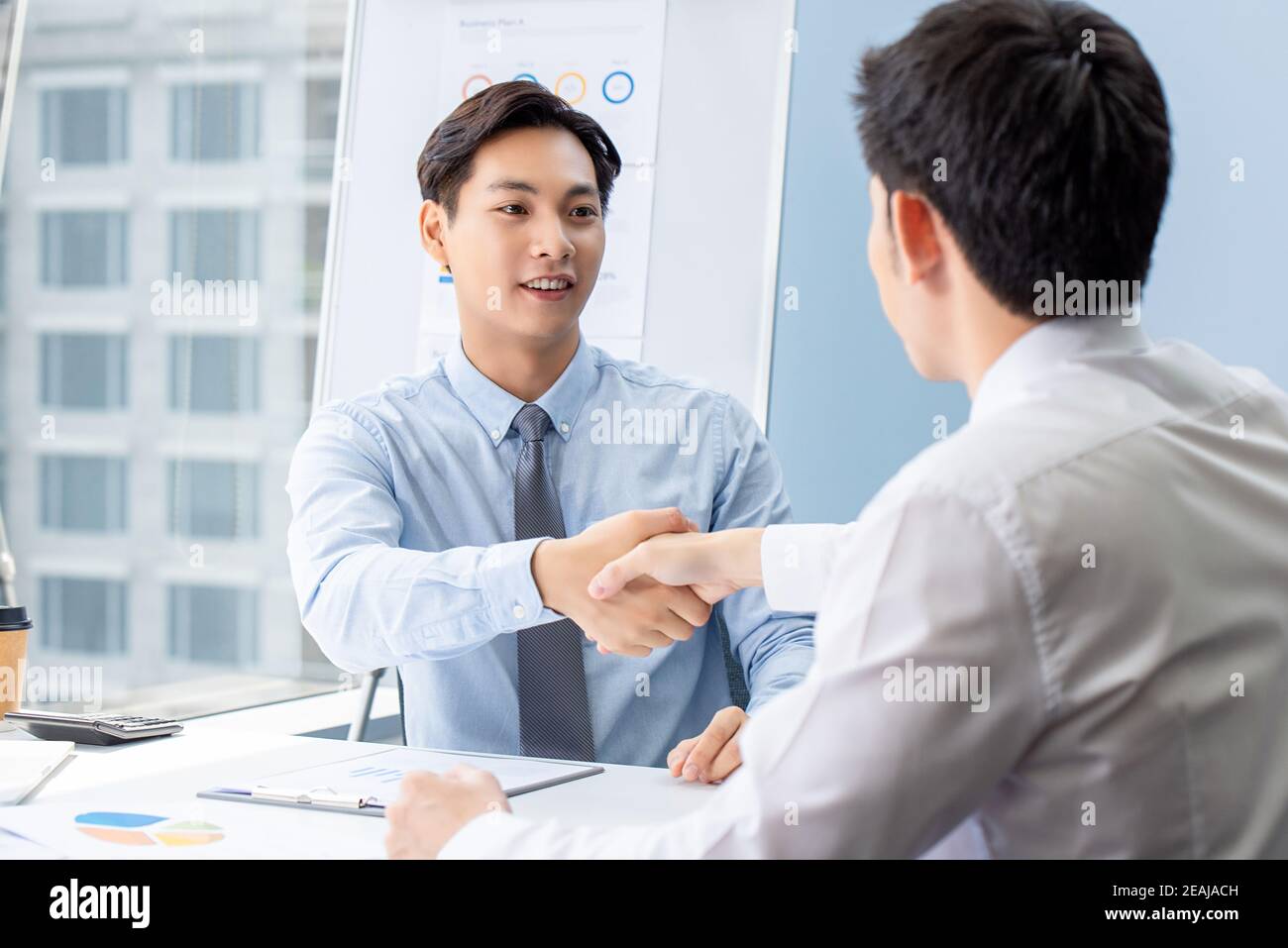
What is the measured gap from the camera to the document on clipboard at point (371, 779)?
125 centimetres

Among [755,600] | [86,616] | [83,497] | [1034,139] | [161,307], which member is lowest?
[86,616]

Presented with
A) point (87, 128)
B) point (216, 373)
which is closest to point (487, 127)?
point (216, 373)

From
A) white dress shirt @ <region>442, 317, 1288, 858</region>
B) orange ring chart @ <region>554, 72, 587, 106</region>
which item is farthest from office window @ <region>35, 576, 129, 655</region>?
white dress shirt @ <region>442, 317, 1288, 858</region>

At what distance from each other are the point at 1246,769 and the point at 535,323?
1.37 meters

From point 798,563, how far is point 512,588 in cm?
36

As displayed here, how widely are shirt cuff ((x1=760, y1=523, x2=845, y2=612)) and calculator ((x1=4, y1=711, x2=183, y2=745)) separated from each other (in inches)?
34.3

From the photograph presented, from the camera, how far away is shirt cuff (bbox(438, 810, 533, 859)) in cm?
92

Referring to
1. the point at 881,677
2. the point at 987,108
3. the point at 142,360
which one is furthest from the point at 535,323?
the point at 142,360

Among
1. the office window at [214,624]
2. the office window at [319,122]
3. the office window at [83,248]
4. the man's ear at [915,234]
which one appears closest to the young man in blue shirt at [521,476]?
the man's ear at [915,234]

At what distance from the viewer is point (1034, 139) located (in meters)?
0.85

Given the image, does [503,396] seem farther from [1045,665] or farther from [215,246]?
[215,246]

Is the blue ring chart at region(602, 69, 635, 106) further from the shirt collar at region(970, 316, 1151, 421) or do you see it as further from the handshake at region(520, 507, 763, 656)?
the shirt collar at region(970, 316, 1151, 421)
